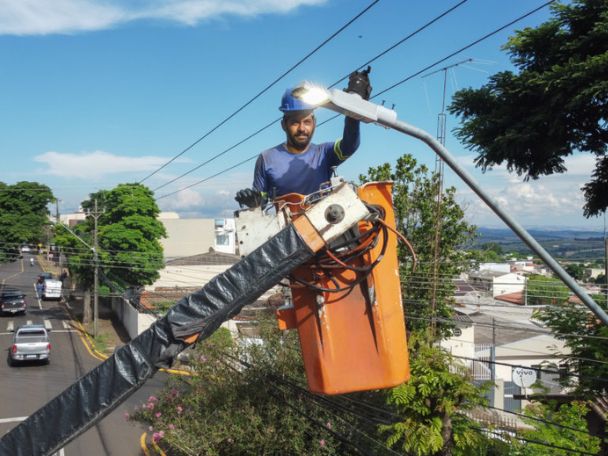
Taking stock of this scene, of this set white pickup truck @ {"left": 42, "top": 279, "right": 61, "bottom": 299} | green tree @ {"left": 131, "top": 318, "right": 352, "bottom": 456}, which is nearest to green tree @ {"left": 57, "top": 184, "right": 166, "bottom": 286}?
white pickup truck @ {"left": 42, "top": 279, "right": 61, "bottom": 299}

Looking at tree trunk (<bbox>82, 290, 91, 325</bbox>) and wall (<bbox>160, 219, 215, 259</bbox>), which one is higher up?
→ wall (<bbox>160, 219, 215, 259</bbox>)

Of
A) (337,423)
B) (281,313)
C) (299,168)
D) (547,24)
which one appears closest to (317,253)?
(281,313)

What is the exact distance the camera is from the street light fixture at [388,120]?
10.0ft

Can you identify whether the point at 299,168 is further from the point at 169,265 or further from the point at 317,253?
the point at 169,265

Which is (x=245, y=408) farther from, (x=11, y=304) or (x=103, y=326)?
(x=11, y=304)

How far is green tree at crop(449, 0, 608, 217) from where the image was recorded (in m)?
12.9

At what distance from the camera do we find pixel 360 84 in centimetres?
353

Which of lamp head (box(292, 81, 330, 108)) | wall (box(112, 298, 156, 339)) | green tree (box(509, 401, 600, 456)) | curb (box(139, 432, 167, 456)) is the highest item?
lamp head (box(292, 81, 330, 108))

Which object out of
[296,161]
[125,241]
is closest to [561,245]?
[296,161]

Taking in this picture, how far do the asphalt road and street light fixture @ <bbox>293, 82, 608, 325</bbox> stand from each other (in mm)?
13852

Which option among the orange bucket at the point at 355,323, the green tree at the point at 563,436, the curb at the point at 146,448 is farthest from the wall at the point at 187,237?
the orange bucket at the point at 355,323

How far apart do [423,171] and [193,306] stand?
1510cm

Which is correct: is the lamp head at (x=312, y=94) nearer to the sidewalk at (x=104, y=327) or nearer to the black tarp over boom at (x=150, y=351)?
the black tarp over boom at (x=150, y=351)

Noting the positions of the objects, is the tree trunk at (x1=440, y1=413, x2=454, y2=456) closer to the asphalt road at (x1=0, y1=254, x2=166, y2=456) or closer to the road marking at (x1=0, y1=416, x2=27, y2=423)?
the asphalt road at (x1=0, y1=254, x2=166, y2=456)
